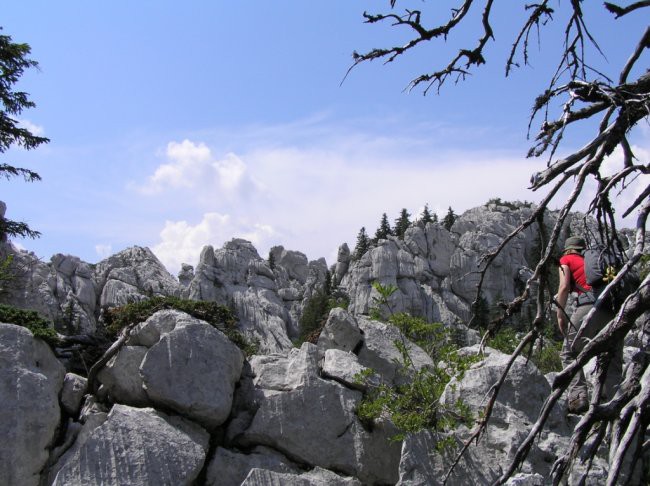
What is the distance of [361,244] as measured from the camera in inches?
4008

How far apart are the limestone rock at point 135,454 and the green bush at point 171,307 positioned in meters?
2.78

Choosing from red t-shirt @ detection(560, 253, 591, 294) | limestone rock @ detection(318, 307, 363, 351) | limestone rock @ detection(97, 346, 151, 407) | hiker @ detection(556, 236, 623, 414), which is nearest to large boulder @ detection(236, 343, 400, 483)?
limestone rock @ detection(97, 346, 151, 407)

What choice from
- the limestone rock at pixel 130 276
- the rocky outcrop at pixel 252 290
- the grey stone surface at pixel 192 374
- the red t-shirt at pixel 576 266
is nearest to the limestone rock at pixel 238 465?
the grey stone surface at pixel 192 374

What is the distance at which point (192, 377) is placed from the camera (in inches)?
437

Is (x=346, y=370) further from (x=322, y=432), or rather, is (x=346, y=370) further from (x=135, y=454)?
(x=135, y=454)

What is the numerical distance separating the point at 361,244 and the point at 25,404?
92.4 metres

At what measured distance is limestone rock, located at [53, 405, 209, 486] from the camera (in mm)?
9688

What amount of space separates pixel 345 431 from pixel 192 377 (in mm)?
2876

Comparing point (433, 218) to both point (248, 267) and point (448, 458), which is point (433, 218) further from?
point (448, 458)

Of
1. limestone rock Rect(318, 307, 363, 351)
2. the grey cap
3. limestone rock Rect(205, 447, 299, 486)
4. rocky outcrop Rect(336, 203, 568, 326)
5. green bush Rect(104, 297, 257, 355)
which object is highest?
rocky outcrop Rect(336, 203, 568, 326)

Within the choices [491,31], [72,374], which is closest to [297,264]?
[72,374]

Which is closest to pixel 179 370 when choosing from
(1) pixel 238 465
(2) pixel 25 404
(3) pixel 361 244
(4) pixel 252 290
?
(1) pixel 238 465

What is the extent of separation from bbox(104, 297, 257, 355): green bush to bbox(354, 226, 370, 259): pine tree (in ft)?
276

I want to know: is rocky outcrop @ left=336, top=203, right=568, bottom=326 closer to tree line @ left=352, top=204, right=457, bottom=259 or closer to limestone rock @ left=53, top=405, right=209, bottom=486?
tree line @ left=352, top=204, right=457, bottom=259
